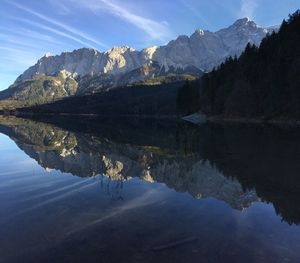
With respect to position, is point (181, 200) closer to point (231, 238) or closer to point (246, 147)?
point (231, 238)

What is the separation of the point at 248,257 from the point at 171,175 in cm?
1463

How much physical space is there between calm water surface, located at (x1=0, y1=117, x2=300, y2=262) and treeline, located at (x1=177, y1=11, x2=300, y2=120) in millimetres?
63615

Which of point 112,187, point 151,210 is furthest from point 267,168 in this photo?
point 151,210

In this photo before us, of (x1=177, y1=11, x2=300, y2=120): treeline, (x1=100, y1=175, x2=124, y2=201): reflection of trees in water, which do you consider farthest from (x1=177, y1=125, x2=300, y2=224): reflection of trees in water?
(x1=177, y1=11, x2=300, y2=120): treeline

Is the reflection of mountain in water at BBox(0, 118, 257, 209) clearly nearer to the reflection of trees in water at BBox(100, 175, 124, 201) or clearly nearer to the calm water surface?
the calm water surface

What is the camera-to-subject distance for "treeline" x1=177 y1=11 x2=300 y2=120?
298ft

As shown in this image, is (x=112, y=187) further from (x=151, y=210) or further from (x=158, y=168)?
(x=158, y=168)

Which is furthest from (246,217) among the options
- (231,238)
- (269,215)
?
(231,238)

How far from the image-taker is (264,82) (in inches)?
4001

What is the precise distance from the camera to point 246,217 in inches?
623

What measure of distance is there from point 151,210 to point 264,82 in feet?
301

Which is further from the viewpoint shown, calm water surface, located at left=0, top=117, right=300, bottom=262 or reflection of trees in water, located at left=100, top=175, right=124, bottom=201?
reflection of trees in water, located at left=100, top=175, right=124, bottom=201

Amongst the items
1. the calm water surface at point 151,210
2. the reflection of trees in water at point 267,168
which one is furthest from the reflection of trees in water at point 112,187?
the reflection of trees in water at point 267,168

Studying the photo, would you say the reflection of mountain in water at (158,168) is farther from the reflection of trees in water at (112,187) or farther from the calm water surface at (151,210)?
the reflection of trees in water at (112,187)
